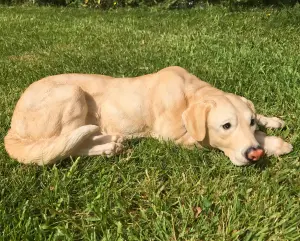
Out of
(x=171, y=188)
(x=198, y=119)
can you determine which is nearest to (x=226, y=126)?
(x=198, y=119)

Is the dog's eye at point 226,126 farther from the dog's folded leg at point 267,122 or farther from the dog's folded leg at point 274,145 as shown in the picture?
the dog's folded leg at point 267,122

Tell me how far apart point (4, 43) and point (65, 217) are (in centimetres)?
571

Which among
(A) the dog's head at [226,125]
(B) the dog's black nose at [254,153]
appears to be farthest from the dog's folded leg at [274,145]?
(B) the dog's black nose at [254,153]

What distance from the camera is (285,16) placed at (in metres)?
7.98

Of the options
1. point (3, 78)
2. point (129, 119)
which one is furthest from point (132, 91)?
point (3, 78)

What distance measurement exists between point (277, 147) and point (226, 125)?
465mm

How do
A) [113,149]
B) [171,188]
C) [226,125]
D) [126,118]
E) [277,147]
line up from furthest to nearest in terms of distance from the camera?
[126,118]
[113,149]
[277,147]
[226,125]
[171,188]

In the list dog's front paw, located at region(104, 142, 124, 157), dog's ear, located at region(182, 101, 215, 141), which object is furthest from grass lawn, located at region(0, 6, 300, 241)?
dog's ear, located at region(182, 101, 215, 141)

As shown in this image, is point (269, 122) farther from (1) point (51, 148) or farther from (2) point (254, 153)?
(1) point (51, 148)

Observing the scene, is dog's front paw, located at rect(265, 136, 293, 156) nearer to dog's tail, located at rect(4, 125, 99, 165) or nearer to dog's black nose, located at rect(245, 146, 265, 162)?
dog's black nose, located at rect(245, 146, 265, 162)

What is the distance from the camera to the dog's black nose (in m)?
2.82

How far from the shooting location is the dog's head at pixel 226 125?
114 inches

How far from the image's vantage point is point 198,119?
3059 millimetres

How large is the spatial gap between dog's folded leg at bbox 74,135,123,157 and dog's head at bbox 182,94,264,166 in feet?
1.95
